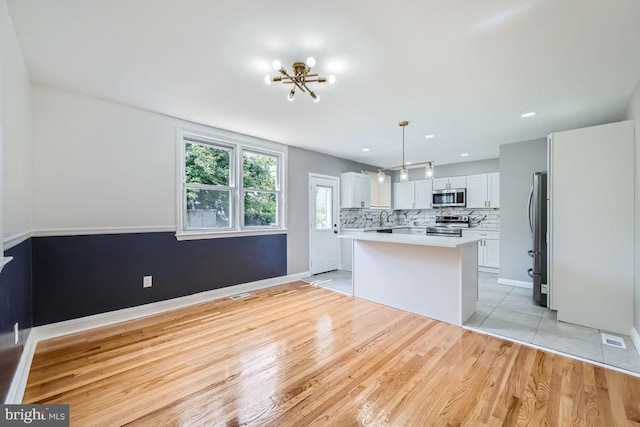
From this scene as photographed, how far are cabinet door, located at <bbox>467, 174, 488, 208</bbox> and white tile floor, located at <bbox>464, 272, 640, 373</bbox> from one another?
236 cm

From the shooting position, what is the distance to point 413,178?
23.9ft

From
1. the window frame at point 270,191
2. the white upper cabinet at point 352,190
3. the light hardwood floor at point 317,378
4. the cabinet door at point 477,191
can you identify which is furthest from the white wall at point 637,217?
the window frame at point 270,191

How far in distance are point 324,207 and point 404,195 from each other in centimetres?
266

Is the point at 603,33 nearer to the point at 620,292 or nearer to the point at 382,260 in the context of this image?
the point at 620,292

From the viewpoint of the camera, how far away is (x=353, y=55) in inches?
84.7

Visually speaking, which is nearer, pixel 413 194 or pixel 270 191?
pixel 270 191

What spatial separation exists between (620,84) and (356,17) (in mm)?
2822

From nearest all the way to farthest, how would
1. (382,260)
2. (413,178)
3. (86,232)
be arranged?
(86,232)
(382,260)
(413,178)

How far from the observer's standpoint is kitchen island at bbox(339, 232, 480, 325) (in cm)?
303

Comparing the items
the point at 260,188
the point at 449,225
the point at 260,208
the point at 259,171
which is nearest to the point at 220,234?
the point at 260,208

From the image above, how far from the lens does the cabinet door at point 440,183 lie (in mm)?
6445

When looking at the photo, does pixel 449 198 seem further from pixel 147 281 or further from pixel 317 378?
pixel 147 281

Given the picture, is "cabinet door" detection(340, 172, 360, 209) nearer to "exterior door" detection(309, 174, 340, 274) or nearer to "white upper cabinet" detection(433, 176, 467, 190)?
"exterior door" detection(309, 174, 340, 274)

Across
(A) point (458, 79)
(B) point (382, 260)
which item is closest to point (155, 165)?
(B) point (382, 260)
